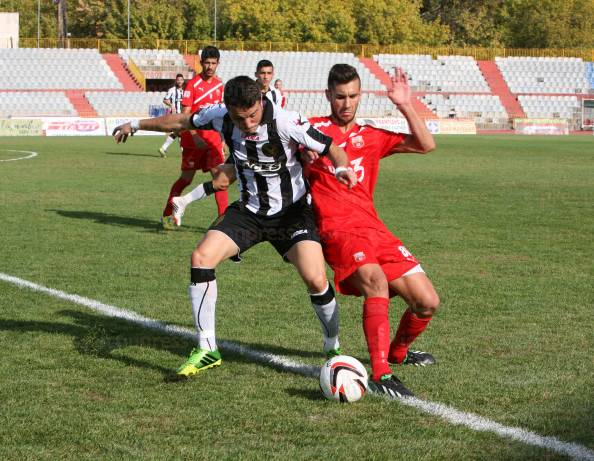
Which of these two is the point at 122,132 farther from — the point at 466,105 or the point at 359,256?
the point at 466,105

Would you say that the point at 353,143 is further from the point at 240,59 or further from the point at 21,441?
the point at 240,59

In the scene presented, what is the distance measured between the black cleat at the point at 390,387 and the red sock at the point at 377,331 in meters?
0.07

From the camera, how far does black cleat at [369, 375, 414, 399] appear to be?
5238 millimetres

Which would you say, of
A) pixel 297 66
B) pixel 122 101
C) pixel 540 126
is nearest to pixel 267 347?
pixel 122 101

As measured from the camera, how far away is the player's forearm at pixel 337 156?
5.62m

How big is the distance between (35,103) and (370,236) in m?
46.2

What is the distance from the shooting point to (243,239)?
607 centimetres

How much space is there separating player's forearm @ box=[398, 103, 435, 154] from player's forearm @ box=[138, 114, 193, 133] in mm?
1419

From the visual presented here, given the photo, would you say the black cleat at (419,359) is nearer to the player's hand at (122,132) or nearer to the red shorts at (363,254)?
the red shorts at (363,254)

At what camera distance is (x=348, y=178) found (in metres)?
5.44

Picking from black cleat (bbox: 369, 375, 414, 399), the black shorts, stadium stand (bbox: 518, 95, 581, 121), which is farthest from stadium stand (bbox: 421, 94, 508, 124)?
black cleat (bbox: 369, 375, 414, 399)

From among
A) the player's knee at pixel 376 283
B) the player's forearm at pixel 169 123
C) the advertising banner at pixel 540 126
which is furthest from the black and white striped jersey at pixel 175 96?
the advertising banner at pixel 540 126

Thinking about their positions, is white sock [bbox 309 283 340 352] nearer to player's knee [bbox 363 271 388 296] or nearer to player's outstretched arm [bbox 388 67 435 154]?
player's knee [bbox 363 271 388 296]

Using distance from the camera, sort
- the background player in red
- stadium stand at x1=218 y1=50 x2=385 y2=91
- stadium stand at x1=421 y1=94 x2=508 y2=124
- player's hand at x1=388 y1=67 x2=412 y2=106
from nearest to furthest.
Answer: player's hand at x1=388 y1=67 x2=412 y2=106, the background player in red, stadium stand at x1=218 y1=50 x2=385 y2=91, stadium stand at x1=421 y1=94 x2=508 y2=124
